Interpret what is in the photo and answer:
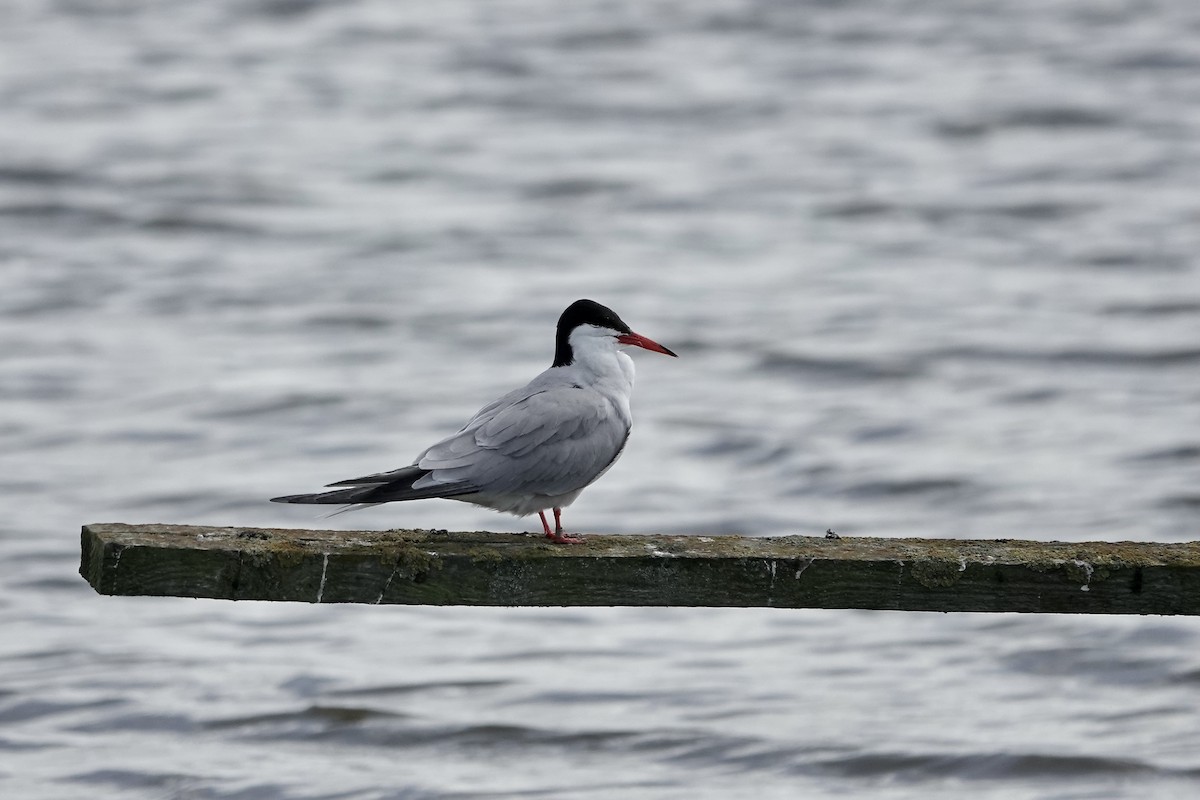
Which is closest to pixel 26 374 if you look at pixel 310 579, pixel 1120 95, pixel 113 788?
pixel 113 788

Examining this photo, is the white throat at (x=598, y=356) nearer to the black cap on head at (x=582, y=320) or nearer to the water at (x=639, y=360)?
the black cap on head at (x=582, y=320)

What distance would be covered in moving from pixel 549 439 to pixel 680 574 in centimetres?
86

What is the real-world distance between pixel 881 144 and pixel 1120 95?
2882 millimetres

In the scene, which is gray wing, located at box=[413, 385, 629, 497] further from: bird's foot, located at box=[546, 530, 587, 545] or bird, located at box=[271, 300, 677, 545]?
Answer: bird's foot, located at box=[546, 530, 587, 545]

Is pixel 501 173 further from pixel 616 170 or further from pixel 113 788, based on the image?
pixel 113 788

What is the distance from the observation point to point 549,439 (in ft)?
16.0

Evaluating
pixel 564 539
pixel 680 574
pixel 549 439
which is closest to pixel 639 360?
pixel 549 439

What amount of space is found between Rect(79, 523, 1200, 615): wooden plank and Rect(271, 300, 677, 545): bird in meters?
0.34

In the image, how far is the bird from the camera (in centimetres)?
468

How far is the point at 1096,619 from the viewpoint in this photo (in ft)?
25.9

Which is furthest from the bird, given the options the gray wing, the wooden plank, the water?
the water

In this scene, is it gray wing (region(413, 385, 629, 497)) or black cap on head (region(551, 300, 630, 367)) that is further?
black cap on head (region(551, 300, 630, 367))

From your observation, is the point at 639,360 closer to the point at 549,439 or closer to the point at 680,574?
the point at 549,439

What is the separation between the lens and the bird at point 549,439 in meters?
4.68
